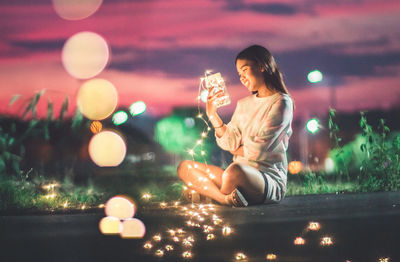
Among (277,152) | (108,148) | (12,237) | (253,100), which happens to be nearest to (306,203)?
(277,152)

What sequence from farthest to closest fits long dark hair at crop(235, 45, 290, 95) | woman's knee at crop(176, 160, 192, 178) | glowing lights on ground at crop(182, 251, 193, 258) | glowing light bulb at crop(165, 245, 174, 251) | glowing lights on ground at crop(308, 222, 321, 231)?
woman's knee at crop(176, 160, 192, 178) < long dark hair at crop(235, 45, 290, 95) < glowing lights on ground at crop(308, 222, 321, 231) < glowing light bulb at crop(165, 245, 174, 251) < glowing lights on ground at crop(182, 251, 193, 258)

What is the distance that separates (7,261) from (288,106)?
9.80ft

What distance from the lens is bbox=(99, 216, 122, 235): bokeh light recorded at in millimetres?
5408

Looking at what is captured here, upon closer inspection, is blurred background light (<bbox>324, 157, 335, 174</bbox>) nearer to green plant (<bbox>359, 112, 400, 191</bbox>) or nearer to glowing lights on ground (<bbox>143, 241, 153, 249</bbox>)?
green plant (<bbox>359, 112, 400, 191</bbox>)

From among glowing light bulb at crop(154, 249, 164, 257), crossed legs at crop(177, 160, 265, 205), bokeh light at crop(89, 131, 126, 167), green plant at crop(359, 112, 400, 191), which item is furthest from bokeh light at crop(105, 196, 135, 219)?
bokeh light at crop(89, 131, 126, 167)

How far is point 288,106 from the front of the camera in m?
5.67

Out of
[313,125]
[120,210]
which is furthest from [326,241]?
[313,125]

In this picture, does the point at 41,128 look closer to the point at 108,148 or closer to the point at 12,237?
the point at 12,237

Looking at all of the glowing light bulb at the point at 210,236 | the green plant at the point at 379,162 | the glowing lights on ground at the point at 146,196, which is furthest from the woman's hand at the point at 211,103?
the green plant at the point at 379,162

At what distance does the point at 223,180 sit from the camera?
5.56 m

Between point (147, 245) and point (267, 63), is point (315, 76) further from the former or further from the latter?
point (147, 245)

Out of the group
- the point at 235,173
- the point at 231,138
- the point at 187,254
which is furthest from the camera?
the point at 231,138

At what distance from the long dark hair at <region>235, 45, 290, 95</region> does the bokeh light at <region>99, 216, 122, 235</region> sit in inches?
80.2

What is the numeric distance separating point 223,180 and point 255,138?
528 mm
